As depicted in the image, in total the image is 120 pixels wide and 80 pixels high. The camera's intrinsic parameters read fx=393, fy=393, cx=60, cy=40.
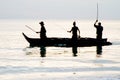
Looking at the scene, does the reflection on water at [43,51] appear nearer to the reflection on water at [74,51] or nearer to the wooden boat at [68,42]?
the wooden boat at [68,42]

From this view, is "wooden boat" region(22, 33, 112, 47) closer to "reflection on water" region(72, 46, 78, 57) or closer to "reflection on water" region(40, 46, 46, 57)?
"reflection on water" region(40, 46, 46, 57)

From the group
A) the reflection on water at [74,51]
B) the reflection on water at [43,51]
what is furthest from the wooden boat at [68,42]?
the reflection on water at [74,51]

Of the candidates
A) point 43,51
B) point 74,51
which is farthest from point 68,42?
point 43,51

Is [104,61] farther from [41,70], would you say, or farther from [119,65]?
[41,70]

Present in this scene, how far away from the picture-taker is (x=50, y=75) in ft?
60.0

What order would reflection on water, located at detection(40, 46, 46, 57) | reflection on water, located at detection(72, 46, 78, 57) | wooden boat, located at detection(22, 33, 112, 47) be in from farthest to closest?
wooden boat, located at detection(22, 33, 112, 47) < reflection on water, located at detection(72, 46, 78, 57) < reflection on water, located at detection(40, 46, 46, 57)

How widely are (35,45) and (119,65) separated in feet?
44.0

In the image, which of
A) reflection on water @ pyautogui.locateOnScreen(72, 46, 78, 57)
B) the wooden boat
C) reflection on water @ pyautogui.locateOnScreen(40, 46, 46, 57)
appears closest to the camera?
reflection on water @ pyautogui.locateOnScreen(40, 46, 46, 57)

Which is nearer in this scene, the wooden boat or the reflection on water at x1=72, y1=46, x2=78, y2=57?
the reflection on water at x1=72, y1=46, x2=78, y2=57

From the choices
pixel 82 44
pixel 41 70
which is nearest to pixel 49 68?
pixel 41 70

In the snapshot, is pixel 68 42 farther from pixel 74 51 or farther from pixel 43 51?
pixel 43 51

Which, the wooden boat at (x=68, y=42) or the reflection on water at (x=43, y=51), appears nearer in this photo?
the reflection on water at (x=43, y=51)

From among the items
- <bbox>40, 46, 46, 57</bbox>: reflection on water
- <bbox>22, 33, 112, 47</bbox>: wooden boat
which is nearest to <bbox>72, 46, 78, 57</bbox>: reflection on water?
<bbox>22, 33, 112, 47</bbox>: wooden boat

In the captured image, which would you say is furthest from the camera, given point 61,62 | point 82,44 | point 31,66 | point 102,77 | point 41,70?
point 82,44
